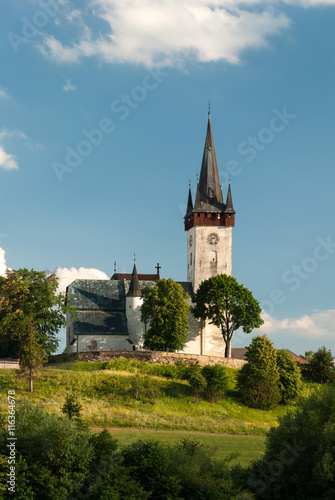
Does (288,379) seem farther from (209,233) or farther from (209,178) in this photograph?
(209,178)

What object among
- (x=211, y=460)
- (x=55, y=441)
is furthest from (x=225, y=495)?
(x=55, y=441)

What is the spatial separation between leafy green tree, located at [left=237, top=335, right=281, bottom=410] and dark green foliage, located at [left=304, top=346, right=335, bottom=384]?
10305 mm

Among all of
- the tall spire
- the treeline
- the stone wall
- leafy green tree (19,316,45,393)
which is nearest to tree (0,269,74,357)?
the stone wall

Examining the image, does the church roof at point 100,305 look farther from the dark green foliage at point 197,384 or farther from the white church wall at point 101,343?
the dark green foliage at point 197,384

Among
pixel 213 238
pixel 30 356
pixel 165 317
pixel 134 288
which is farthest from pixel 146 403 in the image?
pixel 213 238

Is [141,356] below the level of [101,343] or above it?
below

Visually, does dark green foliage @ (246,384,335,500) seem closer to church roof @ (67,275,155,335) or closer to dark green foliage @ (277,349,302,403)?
dark green foliage @ (277,349,302,403)

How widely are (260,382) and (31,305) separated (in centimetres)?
2195

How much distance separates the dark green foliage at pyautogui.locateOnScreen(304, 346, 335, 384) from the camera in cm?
6272

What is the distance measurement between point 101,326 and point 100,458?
43.0 m

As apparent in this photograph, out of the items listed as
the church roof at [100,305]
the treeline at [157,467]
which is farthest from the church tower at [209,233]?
the treeline at [157,467]

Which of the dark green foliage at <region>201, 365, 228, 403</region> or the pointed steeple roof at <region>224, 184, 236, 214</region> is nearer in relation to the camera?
the dark green foliage at <region>201, 365, 228, 403</region>

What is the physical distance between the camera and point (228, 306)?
219 feet

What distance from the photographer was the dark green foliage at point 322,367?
6272 centimetres
